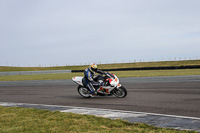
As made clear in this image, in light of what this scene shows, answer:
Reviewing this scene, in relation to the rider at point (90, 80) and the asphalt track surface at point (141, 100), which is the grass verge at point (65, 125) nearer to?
the asphalt track surface at point (141, 100)

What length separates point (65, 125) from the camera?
229 inches

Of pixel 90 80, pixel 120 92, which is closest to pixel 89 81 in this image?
pixel 90 80

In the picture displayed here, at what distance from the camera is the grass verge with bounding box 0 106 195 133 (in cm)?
532

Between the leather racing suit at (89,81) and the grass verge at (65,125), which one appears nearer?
the grass verge at (65,125)

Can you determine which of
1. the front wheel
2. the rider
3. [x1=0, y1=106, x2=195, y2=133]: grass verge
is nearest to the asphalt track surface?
the front wheel

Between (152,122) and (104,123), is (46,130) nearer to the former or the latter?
(104,123)

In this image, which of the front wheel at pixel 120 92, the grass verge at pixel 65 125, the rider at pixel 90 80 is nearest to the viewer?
the grass verge at pixel 65 125

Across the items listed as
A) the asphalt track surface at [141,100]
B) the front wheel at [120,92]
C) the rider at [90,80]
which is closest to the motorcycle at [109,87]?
the front wheel at [120,92]

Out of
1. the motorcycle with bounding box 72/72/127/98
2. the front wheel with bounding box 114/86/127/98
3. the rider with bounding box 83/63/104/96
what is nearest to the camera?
the motorcycle with bounding box 72/72/127/98

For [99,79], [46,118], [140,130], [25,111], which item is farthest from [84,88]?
[140,130]

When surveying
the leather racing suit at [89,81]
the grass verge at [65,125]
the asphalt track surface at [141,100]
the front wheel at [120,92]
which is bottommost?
the grass verge at [65,125]

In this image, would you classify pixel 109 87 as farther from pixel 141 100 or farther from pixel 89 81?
pixel 141 100

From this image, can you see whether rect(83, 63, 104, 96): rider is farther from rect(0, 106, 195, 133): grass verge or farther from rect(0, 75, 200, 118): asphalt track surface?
rect(0, 106, 195, 133): grass verge

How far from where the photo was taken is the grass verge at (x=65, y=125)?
5.32m
